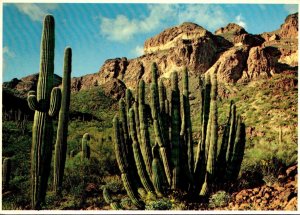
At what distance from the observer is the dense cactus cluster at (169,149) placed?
11.5 meters

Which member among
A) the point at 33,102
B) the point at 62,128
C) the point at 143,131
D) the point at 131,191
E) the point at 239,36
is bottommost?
the point at 131,191

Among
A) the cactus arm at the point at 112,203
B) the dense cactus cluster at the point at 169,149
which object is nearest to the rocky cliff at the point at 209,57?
the dense cactus cluster at the point at 169,149

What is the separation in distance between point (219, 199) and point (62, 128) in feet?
15.0

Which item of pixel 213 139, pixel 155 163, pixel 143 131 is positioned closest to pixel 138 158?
pixel 155 163

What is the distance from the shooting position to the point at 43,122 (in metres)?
11.7

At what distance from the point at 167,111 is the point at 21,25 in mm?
5474

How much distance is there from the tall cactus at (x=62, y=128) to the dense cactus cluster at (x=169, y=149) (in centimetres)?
161

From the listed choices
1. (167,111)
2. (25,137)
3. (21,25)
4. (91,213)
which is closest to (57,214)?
(91,213)

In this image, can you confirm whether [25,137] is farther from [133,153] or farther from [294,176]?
[294,176]

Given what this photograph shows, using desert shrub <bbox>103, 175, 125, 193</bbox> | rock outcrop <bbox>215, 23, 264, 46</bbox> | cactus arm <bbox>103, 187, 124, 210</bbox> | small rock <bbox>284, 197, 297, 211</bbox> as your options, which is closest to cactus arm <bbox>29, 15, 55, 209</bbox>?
cactus arm <bbox>103, 187, 124, 210</bbox>

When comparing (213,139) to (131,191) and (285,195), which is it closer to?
(285,195)

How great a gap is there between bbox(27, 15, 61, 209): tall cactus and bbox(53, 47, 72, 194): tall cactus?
0.54 meters

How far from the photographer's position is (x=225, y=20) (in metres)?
17.4

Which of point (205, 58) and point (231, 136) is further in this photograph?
point (205, 58)
